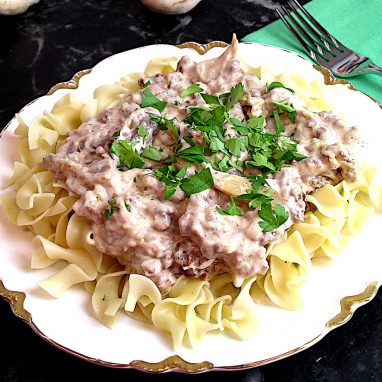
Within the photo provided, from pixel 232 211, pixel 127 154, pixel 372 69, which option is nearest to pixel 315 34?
pixel 372 69

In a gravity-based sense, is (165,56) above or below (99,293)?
above

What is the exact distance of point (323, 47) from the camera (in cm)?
552

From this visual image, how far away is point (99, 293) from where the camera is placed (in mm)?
3742

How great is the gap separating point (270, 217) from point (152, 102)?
1166mm

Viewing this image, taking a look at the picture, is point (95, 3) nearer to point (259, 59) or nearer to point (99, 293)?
point (259, 59)

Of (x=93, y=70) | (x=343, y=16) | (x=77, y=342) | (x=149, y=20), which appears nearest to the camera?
(x=77, y=342)

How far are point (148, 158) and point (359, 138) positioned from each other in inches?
51.8

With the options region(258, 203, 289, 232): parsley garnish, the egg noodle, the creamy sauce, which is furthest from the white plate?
region(258, 203, 289, 232): parsley garnish

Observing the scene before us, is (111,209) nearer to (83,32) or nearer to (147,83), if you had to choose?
(147,83)

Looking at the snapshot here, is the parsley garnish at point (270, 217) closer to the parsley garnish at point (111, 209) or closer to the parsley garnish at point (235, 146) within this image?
the parsley garnish at point (235, 146)

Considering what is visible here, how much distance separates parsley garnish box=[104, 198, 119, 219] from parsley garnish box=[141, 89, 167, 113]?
0.80 meters

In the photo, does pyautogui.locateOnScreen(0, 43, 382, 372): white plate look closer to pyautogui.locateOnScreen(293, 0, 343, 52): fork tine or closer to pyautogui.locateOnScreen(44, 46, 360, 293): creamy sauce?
pyautogui.locateOnScreen(44, 46, 360, 293): creamy sauce

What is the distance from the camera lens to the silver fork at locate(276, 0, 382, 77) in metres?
5.31

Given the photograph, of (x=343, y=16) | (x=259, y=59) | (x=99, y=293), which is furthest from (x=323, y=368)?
(x=343, y=16)
